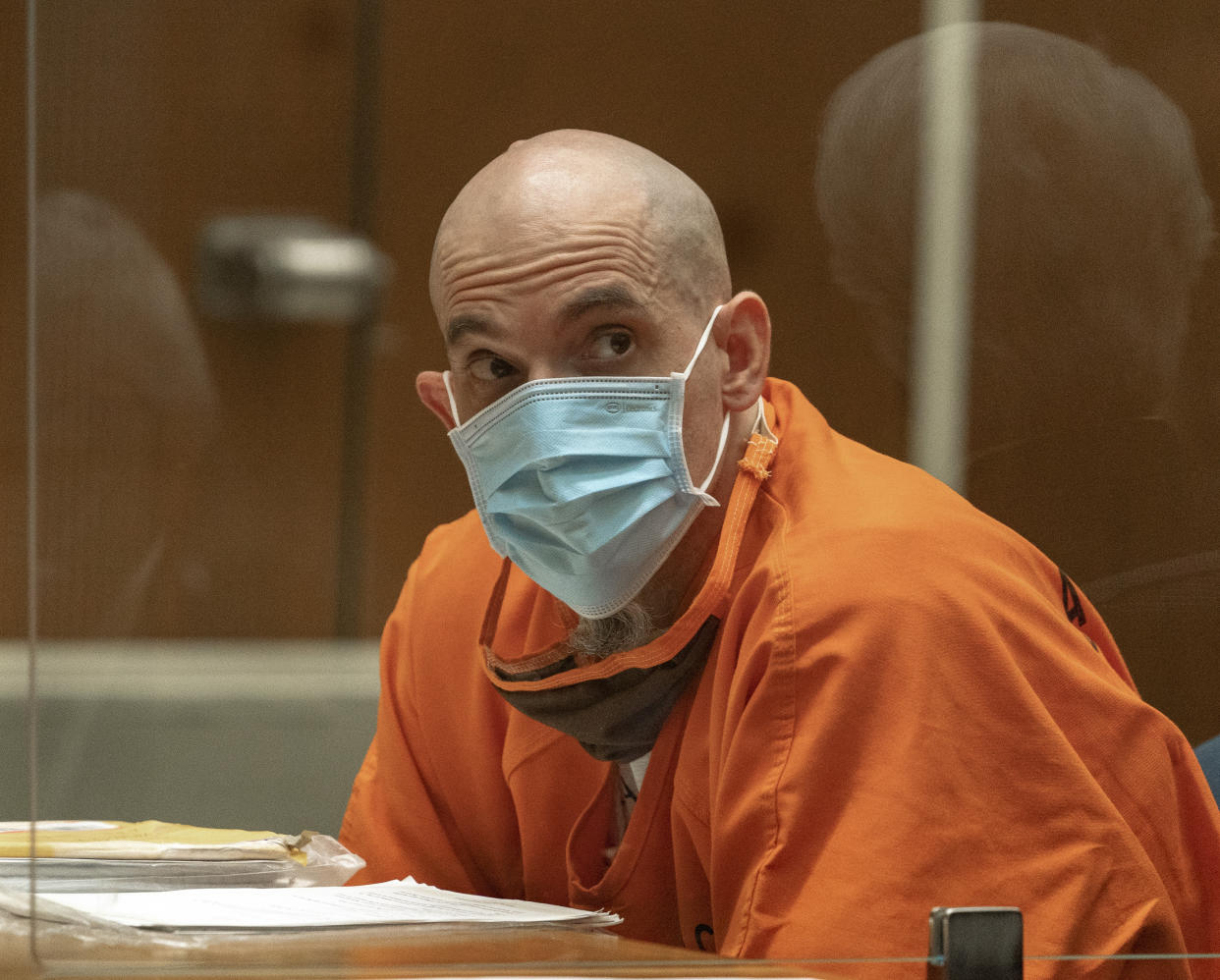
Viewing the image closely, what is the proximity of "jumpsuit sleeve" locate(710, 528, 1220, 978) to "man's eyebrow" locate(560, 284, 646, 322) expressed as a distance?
0.29m

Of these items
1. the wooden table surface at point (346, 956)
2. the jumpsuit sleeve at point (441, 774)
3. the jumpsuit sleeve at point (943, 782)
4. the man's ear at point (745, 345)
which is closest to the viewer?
the wooden table surface at point (346, 956)

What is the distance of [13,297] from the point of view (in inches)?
59.2

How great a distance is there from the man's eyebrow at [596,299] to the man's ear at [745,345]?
92mm

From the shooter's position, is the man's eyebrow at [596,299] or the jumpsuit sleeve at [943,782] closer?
the jumpsuit sleeve at [943,782]

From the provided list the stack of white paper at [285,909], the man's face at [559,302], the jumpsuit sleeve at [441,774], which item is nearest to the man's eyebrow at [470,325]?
the man's face at [559,302]

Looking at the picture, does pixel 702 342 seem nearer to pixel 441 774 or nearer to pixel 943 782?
pixel 943 782

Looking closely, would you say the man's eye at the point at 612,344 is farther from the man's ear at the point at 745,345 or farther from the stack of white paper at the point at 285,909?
the stack of white paper at the point at 285,909

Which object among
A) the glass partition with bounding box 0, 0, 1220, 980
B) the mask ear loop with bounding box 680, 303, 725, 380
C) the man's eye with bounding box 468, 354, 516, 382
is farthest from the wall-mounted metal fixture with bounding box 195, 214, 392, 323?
the mask ear loop with bounding box 680, 303, 725, 380

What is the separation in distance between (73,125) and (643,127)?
1.62ft

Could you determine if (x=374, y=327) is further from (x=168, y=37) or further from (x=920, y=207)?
(x=920, y=207)

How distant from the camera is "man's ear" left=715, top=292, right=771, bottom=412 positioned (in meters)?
1.38

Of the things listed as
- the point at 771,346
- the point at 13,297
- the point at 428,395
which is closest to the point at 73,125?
the point at 13,297

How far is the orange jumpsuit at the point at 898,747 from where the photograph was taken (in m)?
1.24

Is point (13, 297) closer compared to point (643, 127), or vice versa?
point (643, 127)
